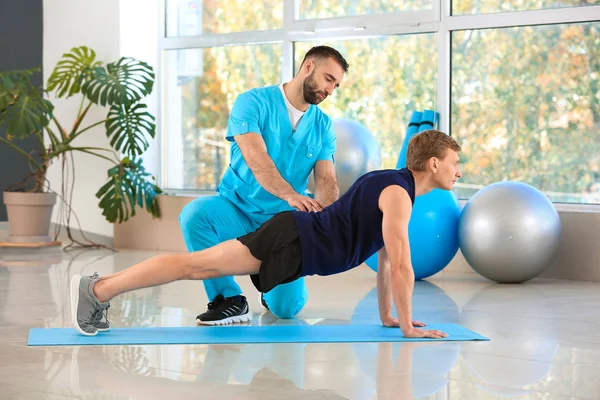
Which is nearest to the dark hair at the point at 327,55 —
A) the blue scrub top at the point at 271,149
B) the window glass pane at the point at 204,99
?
the blue scrub top at the point at 271,149

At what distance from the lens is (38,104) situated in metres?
6.56

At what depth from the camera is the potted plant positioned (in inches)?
257

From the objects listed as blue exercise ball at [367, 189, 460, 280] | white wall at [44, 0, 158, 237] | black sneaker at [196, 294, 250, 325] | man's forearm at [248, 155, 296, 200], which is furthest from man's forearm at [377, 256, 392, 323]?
white wall at [44, 0, 158, 237]

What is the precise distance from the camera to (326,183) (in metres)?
3.78

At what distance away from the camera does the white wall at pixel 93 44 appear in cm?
704

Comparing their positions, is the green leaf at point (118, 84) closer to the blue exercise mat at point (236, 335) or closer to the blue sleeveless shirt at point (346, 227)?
the blue exercise mat at point (236, 335)

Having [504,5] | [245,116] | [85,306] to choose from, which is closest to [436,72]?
[504,5]

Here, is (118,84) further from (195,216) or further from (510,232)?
(195,216)

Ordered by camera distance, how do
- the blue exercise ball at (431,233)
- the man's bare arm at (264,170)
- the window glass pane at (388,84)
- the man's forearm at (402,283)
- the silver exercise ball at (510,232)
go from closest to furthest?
the man's forearm at (402,283) → the man's bare arm at (264,170) → the silver exercise ball at (510,232) → the blue exercise ball at (431,233) → the window glass pane at (388,84)

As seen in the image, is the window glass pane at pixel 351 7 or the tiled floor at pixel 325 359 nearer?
the tiled floor at pixel 325 359

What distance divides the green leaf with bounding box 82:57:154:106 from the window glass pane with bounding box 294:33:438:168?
54.6 inches

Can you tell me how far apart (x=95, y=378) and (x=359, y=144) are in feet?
10.4

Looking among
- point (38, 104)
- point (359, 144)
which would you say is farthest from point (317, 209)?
point (38, 104)

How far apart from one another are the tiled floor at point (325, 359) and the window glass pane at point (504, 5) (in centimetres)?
185
